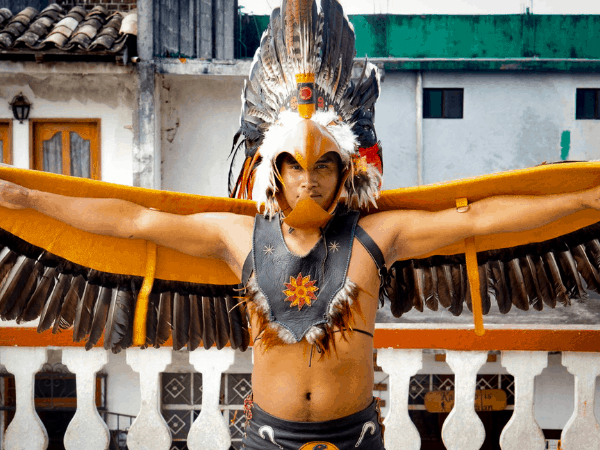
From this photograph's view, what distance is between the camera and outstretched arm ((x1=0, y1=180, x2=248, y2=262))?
6.95 feet

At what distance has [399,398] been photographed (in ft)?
8.73

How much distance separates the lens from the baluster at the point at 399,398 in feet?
8.70

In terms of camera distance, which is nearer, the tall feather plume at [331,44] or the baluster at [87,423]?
the tall feather plume at [331,44]

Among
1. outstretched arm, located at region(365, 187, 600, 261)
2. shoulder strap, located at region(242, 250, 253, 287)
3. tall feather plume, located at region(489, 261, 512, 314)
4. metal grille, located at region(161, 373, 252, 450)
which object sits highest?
outstretched arm, located at region(365, 187, 600, 261)

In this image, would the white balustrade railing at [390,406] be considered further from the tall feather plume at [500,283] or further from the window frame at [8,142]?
the window frame at [8,142]

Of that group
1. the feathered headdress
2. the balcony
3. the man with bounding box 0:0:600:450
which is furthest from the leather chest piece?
the balcony

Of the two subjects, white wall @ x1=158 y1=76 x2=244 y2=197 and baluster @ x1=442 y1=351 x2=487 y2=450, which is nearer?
baluster @ x1=442 y1=351 x2=487 y2=450

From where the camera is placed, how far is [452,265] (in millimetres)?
2545

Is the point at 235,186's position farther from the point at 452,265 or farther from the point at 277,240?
the point at 452,265

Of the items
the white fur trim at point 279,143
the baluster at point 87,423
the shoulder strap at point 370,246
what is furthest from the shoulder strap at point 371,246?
the baluster at point 87,423

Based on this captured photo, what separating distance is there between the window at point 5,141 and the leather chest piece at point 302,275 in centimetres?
567

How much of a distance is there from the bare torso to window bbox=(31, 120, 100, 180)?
5.41 metres

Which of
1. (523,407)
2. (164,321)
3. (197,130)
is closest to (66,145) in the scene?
(197,130)

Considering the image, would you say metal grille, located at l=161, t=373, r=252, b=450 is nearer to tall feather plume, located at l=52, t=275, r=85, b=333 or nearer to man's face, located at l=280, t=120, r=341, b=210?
tall feather plume, located at l=52, t=275, r=85, b=333
